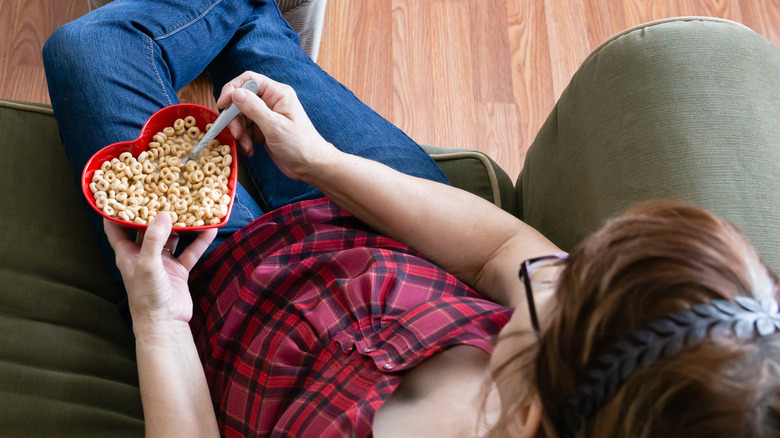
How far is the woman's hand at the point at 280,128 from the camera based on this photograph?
89 cm

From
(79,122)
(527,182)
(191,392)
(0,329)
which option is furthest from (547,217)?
(0,329)

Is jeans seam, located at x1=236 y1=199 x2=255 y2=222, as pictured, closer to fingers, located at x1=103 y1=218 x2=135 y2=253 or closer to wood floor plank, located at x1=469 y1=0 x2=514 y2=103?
fingers, located at x1=103 y1=218 x2=135 y2=253

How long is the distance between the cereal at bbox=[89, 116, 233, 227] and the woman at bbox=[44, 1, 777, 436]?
0.16ft

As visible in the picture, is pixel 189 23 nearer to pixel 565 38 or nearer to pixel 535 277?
pixel 535 277

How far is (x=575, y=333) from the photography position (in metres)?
0.50

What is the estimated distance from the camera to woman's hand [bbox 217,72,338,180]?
0.89m

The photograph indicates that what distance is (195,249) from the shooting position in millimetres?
858

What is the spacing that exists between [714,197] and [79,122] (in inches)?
37.0

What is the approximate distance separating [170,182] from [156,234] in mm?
121

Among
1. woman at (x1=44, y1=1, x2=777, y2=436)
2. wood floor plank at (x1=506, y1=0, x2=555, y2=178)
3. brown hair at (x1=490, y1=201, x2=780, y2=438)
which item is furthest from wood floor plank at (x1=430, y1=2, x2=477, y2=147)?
brown hair at (x1=490, y1=201, x2=780, y2=438)

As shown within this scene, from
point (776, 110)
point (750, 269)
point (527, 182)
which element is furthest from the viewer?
point (527, 182)

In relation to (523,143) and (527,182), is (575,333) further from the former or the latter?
(523,143)

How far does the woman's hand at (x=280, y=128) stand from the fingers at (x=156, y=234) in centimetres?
19

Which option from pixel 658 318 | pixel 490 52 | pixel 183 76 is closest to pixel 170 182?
pixel 183 76
